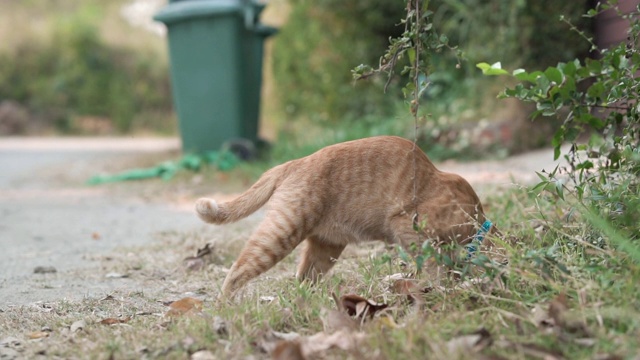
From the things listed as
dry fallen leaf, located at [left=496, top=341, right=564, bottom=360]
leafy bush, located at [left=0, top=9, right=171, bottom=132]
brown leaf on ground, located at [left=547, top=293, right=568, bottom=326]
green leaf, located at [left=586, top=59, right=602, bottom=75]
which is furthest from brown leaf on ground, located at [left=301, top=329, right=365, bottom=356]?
leafy bush, located at [left=0, top=9, right=171, bottom=132]

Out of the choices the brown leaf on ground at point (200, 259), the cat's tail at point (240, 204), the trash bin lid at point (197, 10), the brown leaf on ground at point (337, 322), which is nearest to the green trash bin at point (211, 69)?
the trash bin lid at point (197, 10)

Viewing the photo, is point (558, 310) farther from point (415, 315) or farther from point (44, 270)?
point (44, 270)

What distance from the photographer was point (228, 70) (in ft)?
30.2

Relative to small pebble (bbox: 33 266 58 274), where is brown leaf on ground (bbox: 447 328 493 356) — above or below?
above

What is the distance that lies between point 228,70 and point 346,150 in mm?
5946

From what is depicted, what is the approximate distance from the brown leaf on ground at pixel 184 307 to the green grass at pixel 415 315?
0.16ft

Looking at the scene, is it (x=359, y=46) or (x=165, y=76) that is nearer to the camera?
(x=359, y=46)

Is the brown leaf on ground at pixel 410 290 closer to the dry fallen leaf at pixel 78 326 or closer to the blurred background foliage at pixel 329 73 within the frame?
the blurred background foliage at pixel 329 73

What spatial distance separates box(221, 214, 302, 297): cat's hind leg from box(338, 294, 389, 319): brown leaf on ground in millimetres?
567

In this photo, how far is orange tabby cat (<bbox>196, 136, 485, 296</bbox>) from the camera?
322cm

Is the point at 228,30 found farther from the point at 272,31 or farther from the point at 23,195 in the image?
the point at 23,195

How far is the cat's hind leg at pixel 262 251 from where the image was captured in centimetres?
318

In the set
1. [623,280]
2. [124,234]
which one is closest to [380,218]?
[623,280]

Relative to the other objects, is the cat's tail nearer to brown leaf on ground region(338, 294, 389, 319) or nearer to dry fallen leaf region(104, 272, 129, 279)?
dry fallen leaf region(104, 272, 129, 279)
